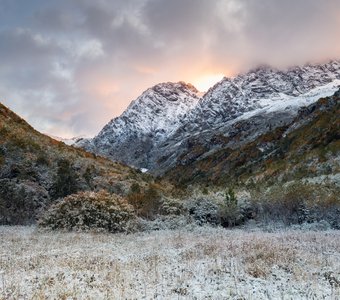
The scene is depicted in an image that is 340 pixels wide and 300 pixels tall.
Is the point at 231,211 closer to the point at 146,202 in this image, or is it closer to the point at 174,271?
the point at 146,202

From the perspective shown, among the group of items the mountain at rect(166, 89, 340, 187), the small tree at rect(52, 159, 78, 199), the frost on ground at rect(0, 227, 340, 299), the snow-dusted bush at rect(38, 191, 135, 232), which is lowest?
the frost on ground at rect(0, 227, 340, 299)

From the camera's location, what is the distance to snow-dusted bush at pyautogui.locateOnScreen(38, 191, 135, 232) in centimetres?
2841

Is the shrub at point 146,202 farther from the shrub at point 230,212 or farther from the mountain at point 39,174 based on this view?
the shrub at point 230,212

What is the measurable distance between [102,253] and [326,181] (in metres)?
32.5

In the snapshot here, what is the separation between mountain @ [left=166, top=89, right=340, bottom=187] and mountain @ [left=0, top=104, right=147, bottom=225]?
771 inches

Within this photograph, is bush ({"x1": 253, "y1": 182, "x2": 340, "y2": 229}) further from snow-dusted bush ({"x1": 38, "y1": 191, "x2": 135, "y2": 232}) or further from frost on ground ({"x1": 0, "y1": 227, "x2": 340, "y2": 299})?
frost on ground ({"x1": 0, "y1": 227, "x2": 340, "y2": 299})

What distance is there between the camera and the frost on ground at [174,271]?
35.7 feet

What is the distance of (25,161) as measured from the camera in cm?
4175

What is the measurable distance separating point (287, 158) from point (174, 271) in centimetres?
8035

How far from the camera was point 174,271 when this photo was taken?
43.5ft

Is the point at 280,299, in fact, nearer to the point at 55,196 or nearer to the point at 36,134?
the point at 55,196

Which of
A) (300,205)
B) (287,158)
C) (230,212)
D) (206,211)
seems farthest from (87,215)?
(287,158)

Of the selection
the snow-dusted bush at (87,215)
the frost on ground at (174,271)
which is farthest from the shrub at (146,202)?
the frost on ground at (174,271)

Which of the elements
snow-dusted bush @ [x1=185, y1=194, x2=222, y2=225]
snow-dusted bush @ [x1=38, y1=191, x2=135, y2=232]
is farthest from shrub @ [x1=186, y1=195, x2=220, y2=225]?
snow-dusted bush @ [x1=38, y1=191, x2=135, y2=232]
